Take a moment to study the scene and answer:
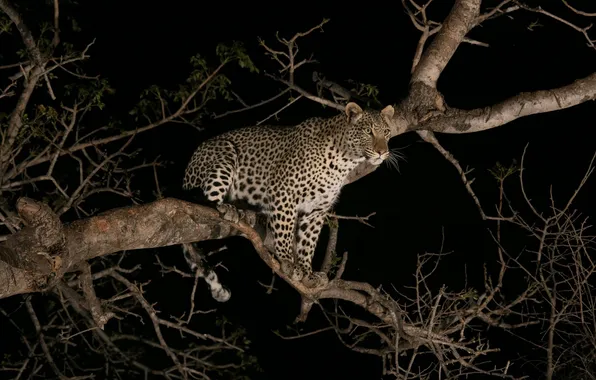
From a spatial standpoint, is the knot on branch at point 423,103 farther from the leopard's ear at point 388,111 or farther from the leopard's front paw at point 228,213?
the leopard's front paw at point 228,213

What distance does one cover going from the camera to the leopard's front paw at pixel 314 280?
21.1 ft

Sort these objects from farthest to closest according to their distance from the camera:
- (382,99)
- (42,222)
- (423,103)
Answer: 1. (382,99)
2. (423,103)
3. (42,222)

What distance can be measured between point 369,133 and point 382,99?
131 inches

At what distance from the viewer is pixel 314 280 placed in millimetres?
6484

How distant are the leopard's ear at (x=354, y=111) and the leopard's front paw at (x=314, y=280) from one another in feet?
4.23

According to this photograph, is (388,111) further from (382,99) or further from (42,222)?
(382,99)

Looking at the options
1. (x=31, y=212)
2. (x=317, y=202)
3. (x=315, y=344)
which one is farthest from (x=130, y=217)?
(x=315, y=344)

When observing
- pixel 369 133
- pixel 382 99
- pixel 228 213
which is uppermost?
pixel 369 133

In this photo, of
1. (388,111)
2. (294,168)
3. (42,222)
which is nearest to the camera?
(42,222)

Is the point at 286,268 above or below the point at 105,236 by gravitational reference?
below

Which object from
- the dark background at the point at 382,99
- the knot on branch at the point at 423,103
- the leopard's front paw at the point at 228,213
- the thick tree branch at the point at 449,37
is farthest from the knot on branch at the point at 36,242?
the dark background at the point at 382,99

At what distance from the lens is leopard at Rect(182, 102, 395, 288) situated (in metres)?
7.18

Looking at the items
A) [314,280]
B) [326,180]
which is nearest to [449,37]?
[326,180]

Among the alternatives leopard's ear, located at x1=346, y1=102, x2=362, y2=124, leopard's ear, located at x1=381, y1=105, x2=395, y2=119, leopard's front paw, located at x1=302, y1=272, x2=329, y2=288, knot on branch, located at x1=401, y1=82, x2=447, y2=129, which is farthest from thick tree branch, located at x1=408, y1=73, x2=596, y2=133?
leopard's front paw, located at x1=302, y1=272, x2=329, y2=288
